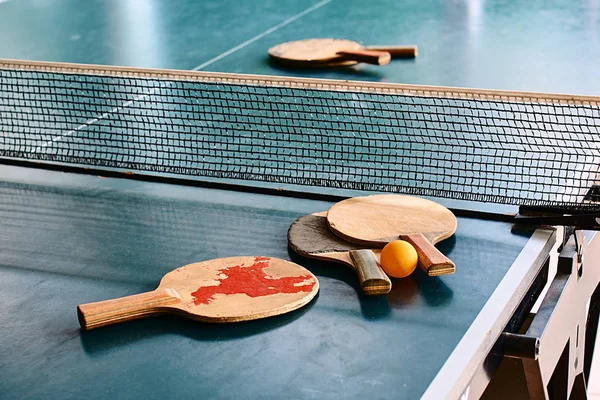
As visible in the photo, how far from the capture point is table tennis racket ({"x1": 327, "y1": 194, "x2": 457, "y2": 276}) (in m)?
2.65

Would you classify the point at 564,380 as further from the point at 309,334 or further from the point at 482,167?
the point at 309,334

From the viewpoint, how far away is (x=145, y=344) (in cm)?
236

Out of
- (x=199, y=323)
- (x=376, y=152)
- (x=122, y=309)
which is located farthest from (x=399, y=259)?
(x=376, y=152)

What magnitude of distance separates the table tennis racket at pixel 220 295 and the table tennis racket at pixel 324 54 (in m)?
2.81

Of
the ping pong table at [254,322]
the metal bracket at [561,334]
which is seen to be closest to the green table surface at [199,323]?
the ping pong table at [254,322]

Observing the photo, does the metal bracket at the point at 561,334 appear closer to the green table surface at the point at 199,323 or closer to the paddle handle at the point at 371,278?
the green table surface at the point at 199,323

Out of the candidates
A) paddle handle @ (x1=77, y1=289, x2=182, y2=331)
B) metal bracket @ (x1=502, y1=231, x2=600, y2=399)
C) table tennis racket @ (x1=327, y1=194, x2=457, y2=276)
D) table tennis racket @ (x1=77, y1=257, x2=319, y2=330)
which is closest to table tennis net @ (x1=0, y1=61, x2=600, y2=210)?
table tennis racket @ (x1=327, y1=194, x2=457, y2=276)

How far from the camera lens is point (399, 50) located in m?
5.46

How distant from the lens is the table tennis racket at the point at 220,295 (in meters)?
2.42

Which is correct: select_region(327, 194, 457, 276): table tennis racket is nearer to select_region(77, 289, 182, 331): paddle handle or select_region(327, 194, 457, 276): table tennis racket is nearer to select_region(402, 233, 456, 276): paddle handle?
select_region(402, 233, 456, 276): paddle handle

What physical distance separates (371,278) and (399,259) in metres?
0.13

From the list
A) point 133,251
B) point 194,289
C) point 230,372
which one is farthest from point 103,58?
point 230,372

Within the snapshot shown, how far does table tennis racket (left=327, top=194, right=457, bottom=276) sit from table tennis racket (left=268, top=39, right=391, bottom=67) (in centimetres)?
230

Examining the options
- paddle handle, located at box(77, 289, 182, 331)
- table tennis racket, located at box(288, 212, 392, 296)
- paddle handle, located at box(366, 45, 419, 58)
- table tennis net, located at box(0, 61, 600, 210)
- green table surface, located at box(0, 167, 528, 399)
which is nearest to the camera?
green table surface, located at box(0, 167, 528, 399)
